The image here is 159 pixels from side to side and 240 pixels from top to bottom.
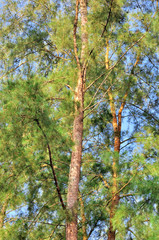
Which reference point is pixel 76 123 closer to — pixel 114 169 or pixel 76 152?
pixel 76 152

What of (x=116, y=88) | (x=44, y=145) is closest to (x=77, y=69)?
(x=116, y=88)

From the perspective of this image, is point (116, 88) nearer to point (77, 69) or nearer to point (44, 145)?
point (77, 69)

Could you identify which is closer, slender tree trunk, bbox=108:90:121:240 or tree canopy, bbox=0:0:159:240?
tree canopy, bbox=0:0:159:240

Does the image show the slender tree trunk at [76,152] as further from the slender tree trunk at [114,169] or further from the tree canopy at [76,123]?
the slender tree trunk at [114,169]

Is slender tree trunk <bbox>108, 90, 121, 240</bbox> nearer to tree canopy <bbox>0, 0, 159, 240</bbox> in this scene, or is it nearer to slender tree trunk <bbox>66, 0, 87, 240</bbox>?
tree canopy <bbox>0, 0, 159, 240</bbox>

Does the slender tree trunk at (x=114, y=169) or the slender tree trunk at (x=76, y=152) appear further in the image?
the slender tree trunk at (x=114, y=169)

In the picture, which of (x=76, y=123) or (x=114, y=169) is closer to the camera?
(x=76, y=123)

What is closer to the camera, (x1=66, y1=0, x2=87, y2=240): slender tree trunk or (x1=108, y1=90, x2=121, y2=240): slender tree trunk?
(x1=66, y1=0, x2=87, y2=240): slender tree trunk

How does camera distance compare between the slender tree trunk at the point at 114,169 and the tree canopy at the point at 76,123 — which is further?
the slender tree trunk at the point at 114,169

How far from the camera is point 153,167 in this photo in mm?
3977

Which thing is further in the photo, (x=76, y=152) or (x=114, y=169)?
(x=114, y=169)

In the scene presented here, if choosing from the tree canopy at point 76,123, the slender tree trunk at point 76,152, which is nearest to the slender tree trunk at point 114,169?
the tree canopy at point 76,123

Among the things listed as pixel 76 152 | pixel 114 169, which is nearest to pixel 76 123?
pixel 76 152

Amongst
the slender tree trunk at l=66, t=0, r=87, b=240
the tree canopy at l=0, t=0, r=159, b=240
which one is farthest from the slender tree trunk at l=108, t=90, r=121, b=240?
the slender tree trunk at l=66, t=0, r=87, b=240
